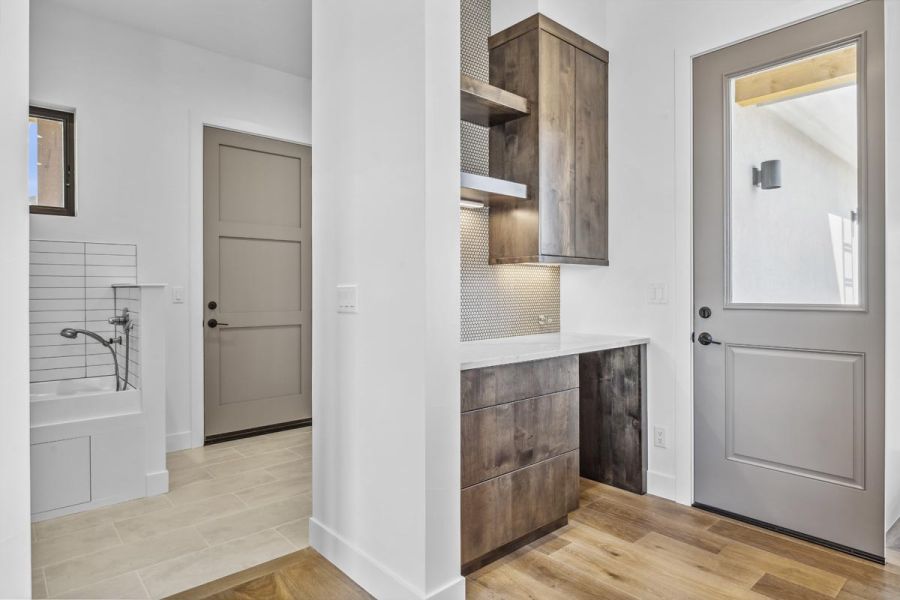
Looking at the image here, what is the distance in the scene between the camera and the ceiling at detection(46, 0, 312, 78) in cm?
320

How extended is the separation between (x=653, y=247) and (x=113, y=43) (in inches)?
143

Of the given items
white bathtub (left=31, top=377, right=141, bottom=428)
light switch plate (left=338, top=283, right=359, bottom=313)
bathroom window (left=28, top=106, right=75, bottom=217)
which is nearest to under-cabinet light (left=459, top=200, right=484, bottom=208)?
light switch plate (left=338, top=283, right=359, bottom=313)

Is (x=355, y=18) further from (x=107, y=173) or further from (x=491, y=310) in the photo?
(x=107, y=173)

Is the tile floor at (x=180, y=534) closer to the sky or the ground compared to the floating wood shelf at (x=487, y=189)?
closer to the ground

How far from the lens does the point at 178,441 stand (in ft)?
11.9

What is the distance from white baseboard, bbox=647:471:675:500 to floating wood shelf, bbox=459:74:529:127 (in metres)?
2.04

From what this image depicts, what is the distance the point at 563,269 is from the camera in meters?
3.26

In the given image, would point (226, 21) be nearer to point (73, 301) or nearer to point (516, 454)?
point (73, 301)

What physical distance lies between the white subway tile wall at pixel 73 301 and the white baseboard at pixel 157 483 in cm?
88

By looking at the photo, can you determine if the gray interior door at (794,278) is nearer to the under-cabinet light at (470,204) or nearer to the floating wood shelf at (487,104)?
the floating wood shelf at (487,104)

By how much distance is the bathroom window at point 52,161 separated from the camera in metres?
3.15
